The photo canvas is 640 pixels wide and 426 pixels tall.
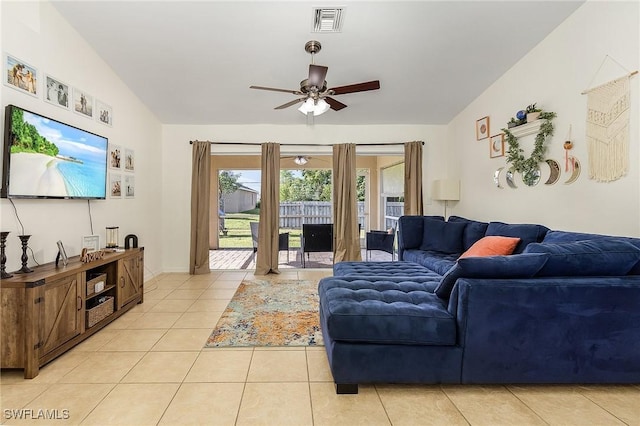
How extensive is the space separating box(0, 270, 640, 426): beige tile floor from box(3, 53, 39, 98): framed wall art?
6.98ft

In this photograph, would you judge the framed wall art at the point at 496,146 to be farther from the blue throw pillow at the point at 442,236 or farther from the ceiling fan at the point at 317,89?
the ceiling fan at the point at 317,89

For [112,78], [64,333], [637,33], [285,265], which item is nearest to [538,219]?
[637,33]

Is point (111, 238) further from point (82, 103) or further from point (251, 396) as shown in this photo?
point (251, 396)

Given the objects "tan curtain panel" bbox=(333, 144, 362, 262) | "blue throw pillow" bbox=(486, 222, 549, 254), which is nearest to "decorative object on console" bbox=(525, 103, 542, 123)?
"blue throw pillow" bbox=(486, 222, 549, 254)

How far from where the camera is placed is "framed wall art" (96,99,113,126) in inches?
130

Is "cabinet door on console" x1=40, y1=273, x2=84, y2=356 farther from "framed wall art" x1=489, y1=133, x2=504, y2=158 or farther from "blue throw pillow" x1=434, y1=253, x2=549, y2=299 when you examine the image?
"framed wall art" x1=489, y1=133, x2=504, y2=158

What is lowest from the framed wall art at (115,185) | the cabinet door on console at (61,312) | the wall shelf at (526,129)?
the cabinet door on console at (61,312)

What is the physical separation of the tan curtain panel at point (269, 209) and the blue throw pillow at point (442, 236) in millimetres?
2393

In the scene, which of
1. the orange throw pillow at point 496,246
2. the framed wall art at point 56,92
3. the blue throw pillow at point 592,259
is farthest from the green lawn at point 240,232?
the blue throw pillow at point 592,259

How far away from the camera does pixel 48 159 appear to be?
2457 mm

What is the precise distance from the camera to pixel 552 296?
1729 mm

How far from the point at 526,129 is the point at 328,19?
2394 millimetres

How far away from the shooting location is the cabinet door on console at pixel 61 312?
2.07 meters

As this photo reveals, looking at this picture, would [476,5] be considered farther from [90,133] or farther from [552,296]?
[90,133]
